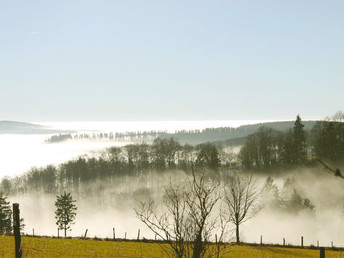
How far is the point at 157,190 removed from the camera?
110 metres

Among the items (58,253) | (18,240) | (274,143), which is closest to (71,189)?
(274,143)

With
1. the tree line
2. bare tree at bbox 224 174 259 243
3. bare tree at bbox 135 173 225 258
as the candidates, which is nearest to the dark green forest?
the tree line

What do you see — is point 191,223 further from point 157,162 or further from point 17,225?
point 157,162

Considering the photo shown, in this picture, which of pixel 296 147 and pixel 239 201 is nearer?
pixel 239 201

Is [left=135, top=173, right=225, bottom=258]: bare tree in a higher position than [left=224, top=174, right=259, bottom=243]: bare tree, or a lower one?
higher

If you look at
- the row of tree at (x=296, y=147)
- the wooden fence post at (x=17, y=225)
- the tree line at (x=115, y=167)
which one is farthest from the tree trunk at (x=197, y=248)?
the tree line at (x=115, y=167)

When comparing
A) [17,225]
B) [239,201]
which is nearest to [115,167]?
[239,201]

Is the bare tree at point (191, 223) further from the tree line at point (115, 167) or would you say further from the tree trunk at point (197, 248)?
the tree line at point (115, 167)

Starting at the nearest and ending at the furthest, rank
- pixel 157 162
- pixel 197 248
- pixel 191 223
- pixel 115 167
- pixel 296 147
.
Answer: pixel 197 248
pixel 191 223
pixel 296 147
pixel 157 162
pixel 115 167

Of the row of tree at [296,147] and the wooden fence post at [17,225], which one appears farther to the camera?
the row of tree at [296,147]

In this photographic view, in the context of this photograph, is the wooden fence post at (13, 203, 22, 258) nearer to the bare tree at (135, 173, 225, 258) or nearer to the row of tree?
the bare tree at (135, 173, 225, 258)

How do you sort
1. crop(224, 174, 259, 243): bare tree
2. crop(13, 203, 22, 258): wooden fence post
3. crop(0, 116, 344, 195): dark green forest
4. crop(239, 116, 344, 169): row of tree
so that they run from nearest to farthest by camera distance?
crop(13, 203, 22, 258): wooden fence post → crop(224, 174, 259, 243): bare tree → crop(239, 116, 344, 169): row of tree → crop(0, 116, 344, 195): dark green forest

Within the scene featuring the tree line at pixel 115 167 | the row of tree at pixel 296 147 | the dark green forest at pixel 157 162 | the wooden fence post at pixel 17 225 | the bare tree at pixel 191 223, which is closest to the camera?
the bare tree at pixel 191 223

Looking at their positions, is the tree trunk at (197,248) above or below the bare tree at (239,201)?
above
